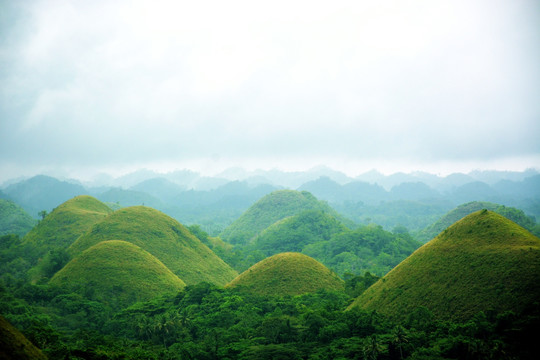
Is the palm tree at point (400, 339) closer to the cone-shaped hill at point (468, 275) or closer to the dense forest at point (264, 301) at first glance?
the dense forest at point (264, 301)

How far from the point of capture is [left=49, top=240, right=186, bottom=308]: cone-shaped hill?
47.2m

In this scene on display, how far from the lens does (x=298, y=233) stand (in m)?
103

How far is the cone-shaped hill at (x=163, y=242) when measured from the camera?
209 ft

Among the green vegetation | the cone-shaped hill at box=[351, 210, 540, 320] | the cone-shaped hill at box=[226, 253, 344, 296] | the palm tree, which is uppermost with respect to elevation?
the cone-shaped hill at box=[351, 210, 540, 320]

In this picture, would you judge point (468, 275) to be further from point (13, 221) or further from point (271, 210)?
point (13, 221)

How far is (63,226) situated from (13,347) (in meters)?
67.1

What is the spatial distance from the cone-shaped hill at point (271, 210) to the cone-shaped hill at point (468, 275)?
3593 inches

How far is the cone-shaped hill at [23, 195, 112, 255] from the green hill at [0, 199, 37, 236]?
38254mm

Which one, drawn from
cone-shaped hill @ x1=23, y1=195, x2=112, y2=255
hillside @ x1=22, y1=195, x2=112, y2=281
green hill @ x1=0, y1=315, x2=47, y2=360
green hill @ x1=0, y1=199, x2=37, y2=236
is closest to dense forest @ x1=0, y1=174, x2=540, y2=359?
green hill @ x1=0, y1=315, x2=47, y2=360

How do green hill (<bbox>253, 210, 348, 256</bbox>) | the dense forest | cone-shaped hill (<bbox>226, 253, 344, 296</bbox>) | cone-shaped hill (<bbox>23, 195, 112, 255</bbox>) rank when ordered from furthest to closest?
green hill (<bbox>253, 210, 348, 256</bbox>), cone-shaped hill (<bbox>23, 195, 112, 255</bbox>), cone-shaped hill (<bbox>226, 253, 344, 296</bbox>), the dense forest

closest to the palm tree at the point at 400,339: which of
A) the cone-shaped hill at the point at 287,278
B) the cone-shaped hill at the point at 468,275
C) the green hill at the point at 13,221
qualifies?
the cone-shaped hill at the point at 468,275

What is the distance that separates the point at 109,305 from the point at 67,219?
43025mm

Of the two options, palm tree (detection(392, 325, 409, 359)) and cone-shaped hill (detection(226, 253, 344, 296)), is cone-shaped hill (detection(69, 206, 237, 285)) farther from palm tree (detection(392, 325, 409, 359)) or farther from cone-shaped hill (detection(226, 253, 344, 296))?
palm tree (detection(392, 325, 409, 359))

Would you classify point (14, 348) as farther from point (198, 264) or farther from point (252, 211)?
point (252, 211)
